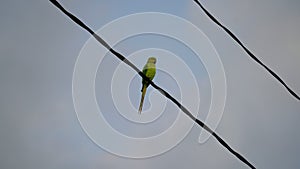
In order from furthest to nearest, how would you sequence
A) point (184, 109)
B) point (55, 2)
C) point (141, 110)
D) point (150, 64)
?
point (150, 64)
point (141, 110)
point (184, 109)
point (55, 2)

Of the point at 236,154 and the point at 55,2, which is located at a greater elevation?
the point at 55,2

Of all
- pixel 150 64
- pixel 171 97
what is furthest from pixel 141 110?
pixel 150 64

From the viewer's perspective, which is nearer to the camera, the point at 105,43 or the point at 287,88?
the point at 105,43

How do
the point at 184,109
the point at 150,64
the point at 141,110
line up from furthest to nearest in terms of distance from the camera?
the point at 150,64 < the point at 141,110 < the point at 184,109

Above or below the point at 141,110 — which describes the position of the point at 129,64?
below

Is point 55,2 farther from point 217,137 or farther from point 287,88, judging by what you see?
point 287,88

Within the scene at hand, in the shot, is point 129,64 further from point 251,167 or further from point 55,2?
point 251,167

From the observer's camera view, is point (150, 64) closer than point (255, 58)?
No

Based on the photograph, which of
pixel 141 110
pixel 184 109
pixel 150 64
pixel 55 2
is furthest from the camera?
pixel 150 64

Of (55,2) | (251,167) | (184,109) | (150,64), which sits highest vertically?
(150,64)
